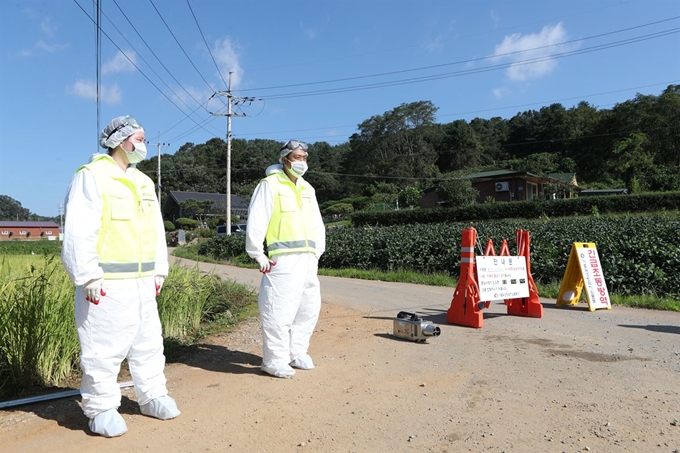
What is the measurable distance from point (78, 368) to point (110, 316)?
1942 millimetres

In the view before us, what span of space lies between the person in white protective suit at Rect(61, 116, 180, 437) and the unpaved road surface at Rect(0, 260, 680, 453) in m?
0.26

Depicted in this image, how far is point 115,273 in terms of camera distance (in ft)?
11.1

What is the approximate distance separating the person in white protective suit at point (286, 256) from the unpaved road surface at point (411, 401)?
336 mm

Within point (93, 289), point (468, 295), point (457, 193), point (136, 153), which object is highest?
point (457, 193)

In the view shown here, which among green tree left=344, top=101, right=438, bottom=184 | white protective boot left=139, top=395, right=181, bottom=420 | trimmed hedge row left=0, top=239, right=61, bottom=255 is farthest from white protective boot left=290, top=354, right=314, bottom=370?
green tree left=344, top=101, right=438, bottom=184

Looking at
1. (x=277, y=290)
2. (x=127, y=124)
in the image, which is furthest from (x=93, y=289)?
(x=277, y=290)

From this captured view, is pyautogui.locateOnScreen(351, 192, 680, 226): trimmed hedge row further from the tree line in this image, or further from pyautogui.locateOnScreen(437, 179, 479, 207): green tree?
the tree line

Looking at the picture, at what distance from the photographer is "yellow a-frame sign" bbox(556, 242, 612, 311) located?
8727 millimetres

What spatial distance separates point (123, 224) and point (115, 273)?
0.35 metres

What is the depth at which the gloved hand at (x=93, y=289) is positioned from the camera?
321 centimetres

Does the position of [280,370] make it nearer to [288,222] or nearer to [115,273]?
[288,222]

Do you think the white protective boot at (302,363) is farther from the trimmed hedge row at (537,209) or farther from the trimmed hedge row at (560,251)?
the trimmed hedge row at (537,209)

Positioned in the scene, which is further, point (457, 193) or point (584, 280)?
point (457, 193)

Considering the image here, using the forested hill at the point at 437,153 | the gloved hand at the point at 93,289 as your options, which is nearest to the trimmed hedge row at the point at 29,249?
the gloved hand at the point at 93,289
